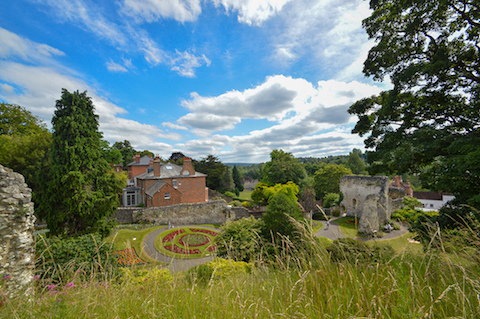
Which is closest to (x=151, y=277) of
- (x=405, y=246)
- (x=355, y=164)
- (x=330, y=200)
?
(x=405, y=246)

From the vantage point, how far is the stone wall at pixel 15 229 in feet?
16.9

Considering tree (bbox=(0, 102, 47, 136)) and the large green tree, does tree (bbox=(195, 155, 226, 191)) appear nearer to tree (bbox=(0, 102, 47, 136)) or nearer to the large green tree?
tree (bbox=(0, 102, 47, 136))

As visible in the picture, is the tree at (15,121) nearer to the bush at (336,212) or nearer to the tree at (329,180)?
the bush at (336,212)

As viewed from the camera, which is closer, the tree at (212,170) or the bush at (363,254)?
the bush at (363,254)

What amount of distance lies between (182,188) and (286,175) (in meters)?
19.1

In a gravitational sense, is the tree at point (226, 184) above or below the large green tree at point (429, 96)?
below

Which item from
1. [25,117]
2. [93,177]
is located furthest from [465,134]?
[25,117]

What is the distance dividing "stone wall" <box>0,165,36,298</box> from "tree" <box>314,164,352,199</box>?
1557 inches

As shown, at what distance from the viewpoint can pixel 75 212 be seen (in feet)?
40.9

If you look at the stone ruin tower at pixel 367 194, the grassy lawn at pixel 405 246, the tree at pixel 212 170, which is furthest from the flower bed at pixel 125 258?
the tree at pixel 212 170

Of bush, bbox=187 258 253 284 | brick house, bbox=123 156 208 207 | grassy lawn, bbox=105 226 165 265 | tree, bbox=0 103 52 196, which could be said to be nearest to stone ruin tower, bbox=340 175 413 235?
bush, bbox=187 258 253 284

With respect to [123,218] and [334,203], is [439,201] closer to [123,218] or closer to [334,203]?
[334,203]

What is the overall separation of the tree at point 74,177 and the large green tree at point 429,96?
16.2 metres

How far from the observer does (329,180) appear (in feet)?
125
